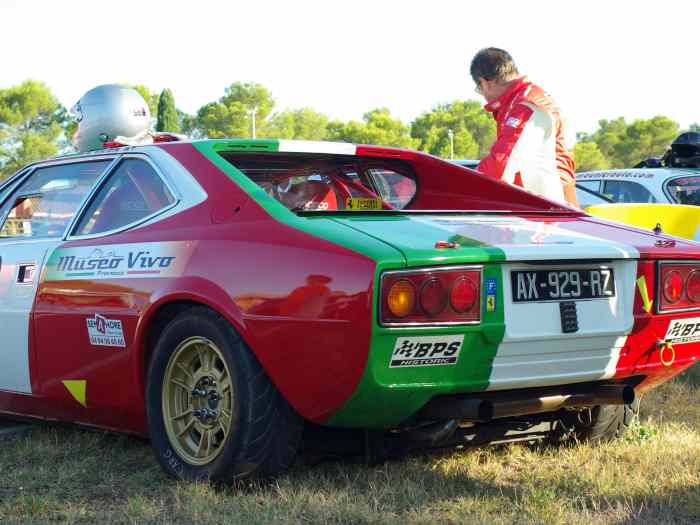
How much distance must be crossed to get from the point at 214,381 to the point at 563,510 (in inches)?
51.7

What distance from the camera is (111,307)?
163 inches

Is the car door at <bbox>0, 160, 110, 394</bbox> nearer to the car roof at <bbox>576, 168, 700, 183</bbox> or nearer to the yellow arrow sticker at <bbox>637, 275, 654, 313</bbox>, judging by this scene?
the yellow arrow sticker at <bbox>637, 275, 654, 313</bbox>

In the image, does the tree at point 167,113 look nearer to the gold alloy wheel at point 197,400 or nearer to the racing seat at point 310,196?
the racing seat at point 310,196

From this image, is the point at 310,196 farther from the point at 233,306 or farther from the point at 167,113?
the point at 167,113

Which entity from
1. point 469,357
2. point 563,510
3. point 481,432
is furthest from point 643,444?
point 469,357

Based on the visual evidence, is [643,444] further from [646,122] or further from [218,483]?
[646,122]

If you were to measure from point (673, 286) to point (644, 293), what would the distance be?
178 millimetres

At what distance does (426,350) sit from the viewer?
3330mm

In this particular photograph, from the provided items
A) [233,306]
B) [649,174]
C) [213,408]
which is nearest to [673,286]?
[233,306]

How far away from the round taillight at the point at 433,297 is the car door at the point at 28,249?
6.35 ft

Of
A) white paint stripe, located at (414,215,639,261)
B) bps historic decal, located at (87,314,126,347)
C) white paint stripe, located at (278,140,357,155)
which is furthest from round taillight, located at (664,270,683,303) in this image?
bps historic decal, located at (87,314,126,347)

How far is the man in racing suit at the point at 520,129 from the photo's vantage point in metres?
5.50

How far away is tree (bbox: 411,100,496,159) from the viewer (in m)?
91.1

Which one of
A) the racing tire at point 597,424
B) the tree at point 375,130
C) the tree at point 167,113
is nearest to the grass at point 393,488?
the racing tire at point 597,424
